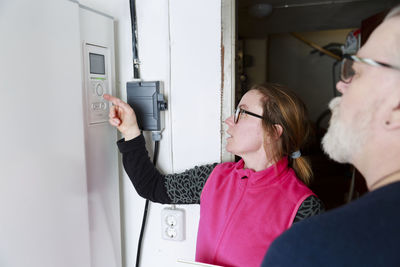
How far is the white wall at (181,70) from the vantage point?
108cm

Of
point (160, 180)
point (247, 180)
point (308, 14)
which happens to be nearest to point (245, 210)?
point (247, 180)

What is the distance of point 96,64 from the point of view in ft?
3.23

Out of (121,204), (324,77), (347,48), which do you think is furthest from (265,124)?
(324,77)

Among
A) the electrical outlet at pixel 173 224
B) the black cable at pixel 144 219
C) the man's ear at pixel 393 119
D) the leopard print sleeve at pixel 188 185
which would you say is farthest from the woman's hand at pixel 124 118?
the man's ear at pixel 393 119

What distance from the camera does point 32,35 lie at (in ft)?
2.43

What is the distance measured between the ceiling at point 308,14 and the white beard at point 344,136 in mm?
2119

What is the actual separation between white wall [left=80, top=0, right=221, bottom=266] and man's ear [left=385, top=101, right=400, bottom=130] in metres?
0.60

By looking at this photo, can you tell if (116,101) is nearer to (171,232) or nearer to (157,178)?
(157,178)

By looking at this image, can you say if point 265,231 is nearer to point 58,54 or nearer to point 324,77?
point 58,54

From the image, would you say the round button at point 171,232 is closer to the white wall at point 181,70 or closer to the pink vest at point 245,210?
the white wall at point 181,70

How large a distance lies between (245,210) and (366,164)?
40cm

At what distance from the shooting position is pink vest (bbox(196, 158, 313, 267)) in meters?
0.89

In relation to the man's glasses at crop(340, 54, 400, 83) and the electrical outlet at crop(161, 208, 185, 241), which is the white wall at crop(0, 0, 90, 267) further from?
the man's glasses at crop(340, 54, 400, 83)

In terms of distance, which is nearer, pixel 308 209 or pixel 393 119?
pixel 393 119
